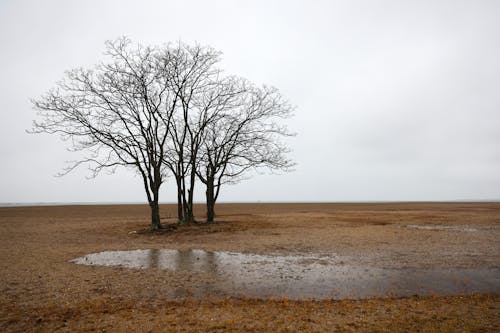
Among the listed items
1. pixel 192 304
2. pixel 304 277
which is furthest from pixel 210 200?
pixel 192 304

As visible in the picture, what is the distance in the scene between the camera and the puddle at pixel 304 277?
7660mm

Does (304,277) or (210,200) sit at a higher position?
(210,200)

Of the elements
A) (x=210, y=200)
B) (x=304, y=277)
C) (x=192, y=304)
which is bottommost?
(x=304, y=277)

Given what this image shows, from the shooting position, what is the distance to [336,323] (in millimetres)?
5473

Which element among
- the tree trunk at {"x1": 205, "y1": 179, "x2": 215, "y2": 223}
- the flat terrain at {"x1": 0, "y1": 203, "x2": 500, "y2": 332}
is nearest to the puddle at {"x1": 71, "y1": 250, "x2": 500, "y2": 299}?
the flat terrain at {"x1": 0, "y1": 203, "x2": 500, "y2": 332}

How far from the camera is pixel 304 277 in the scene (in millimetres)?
9148

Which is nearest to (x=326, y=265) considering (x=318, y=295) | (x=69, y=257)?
(x=318, y=295)

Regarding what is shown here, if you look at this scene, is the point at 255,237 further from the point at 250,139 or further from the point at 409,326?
the point at 409,326

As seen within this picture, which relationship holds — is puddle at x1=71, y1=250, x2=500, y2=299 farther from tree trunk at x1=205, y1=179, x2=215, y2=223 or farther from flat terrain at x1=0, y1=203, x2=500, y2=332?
tree trunk at x1=205, y1=179, x2=215, y2=223

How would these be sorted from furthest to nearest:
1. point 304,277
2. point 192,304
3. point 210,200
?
1. point 210,200
2. point 304,277
3. point 192,304

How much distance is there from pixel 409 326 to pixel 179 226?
19.9 metres

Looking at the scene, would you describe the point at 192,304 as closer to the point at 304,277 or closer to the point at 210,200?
the point at 304,277

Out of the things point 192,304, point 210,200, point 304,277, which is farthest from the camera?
point 210,200

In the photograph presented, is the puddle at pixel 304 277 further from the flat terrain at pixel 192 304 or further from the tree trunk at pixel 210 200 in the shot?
the tree trunk at pixel 210 200
